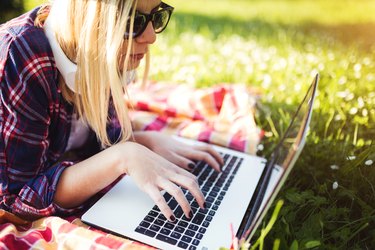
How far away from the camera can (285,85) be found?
2.64 m

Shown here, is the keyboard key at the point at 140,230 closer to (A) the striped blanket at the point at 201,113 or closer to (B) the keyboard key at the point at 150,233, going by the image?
(B) the keyboard key at the point at 150,233

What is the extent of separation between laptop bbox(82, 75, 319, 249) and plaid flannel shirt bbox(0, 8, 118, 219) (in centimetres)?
19

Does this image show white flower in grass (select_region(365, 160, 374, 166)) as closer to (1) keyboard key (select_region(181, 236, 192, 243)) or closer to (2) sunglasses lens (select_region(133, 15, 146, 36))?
(1) keyboard key (select_region(181, 236, 192, 243))

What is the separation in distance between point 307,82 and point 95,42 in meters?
1.56

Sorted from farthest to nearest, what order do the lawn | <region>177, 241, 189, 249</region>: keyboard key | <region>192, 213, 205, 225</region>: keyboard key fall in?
the lawn < <region>192, 213, 205, 225</region>: keyboard key < <region>177, 241, 189, 249</region>: keyboard key

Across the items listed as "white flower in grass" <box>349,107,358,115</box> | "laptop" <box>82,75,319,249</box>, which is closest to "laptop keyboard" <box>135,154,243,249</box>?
"laptop" <box>82,75,319,249</box>

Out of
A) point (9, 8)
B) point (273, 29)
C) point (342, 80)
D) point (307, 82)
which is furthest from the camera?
point (273, 29)

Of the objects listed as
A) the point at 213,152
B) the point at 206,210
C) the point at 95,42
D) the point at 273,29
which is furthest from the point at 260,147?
the point at 273,29

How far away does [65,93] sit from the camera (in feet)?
5.10

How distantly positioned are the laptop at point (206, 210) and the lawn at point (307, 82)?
4.8 inches

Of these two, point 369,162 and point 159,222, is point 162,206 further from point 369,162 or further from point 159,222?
point 369,162

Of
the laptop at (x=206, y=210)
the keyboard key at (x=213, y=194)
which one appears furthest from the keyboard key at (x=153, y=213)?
the keyboard key at (x=213, y=194)

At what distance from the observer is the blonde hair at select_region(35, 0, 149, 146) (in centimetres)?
134

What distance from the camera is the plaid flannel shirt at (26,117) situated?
4.57 ft
